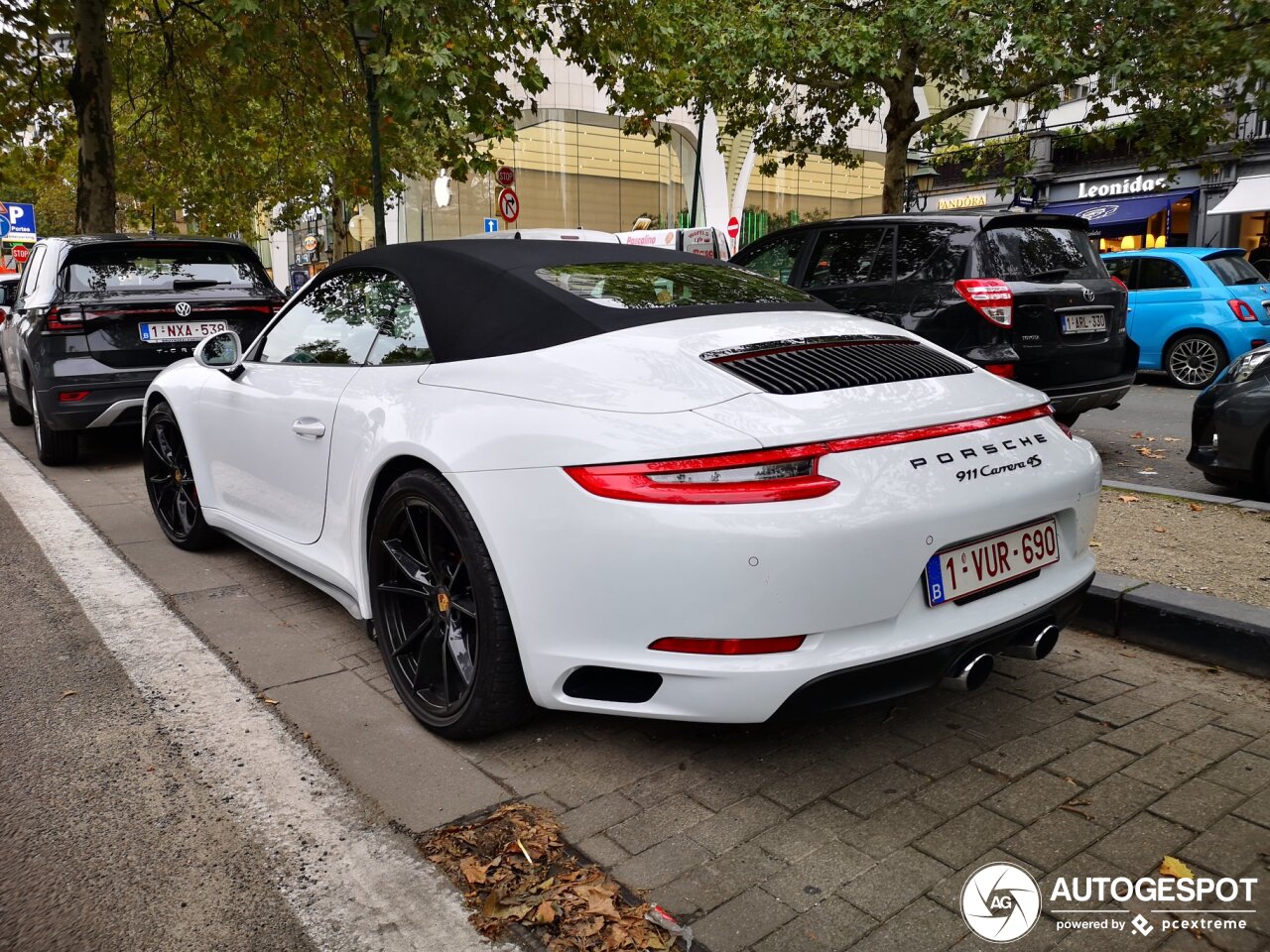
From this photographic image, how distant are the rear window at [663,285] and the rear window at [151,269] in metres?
5.27

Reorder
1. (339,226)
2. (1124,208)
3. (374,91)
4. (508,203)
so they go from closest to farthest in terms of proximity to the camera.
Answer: (374,91)
(508,203)
(1124,208)
(339,226)

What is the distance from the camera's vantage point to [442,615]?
3.00 meters

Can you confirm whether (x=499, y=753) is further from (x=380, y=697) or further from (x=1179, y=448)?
(x=1179, y=448)

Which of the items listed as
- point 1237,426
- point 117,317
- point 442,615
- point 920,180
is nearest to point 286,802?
point 442,615

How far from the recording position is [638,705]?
8.39 feet

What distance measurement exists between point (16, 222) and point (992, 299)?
24.0 m

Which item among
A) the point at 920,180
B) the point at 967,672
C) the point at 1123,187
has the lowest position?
the point at 967,672

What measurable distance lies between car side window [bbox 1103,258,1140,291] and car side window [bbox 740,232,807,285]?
671 cm

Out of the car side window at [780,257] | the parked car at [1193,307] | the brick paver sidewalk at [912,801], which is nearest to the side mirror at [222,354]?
the brick paver sidewalk at [912,801]

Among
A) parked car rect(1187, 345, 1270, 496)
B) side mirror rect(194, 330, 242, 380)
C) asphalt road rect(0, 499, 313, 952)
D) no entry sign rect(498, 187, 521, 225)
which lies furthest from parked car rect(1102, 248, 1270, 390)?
asphalt road rect(0, 499, 313, 952)

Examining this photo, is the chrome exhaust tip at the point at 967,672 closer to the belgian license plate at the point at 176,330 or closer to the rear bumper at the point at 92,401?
the belgian license plate at the point at 176,330

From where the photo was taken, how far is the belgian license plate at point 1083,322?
21.7ft

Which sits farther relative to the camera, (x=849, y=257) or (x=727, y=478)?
(x=849, y=257)

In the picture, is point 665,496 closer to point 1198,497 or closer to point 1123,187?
point 1198,497
